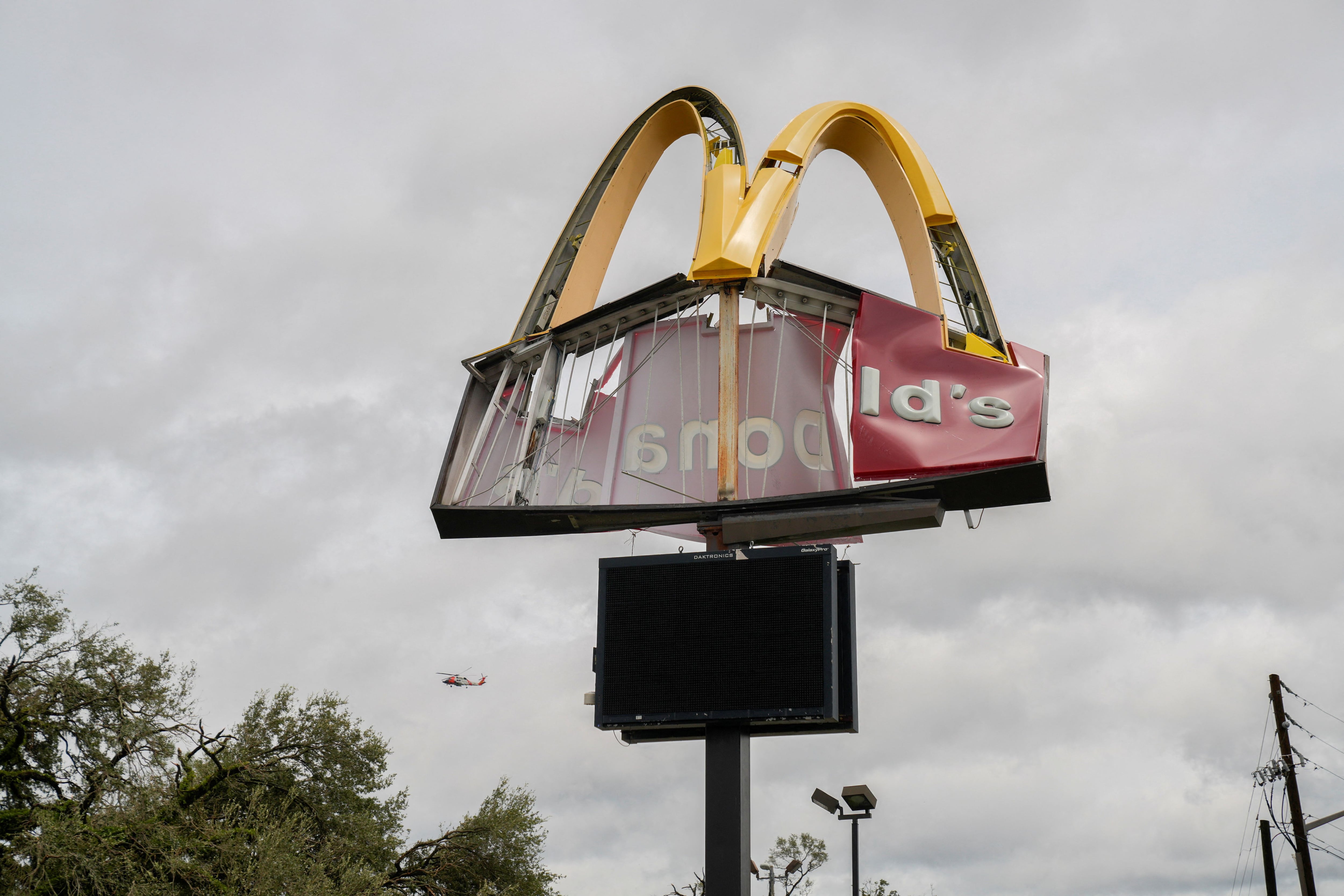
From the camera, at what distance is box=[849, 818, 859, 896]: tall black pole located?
18.8 meters

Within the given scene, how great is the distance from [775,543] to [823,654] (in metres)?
2.71

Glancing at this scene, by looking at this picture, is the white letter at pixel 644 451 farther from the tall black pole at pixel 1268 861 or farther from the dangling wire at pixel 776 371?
the tall black pole at pixel 1268 861

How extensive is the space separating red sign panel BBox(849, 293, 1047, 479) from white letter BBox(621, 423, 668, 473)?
3.10 m

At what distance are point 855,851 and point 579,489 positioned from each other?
715cm

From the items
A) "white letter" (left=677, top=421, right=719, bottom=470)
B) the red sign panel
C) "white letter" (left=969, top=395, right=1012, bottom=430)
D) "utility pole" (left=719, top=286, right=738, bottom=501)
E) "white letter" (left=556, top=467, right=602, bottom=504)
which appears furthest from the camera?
"white letter" (left=556, top=467, right=602, bottom=504)

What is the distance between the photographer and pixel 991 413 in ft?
55.6

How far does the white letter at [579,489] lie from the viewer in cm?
1923

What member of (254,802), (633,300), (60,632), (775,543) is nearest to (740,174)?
(633,300)

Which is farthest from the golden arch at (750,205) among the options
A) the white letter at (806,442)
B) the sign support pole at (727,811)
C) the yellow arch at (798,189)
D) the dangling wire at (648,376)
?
the sign support pole at (727,811)

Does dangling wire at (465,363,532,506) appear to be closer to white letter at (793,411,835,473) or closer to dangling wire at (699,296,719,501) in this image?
dangling wire at (699,296,719,501)

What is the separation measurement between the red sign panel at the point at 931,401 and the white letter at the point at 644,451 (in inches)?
122

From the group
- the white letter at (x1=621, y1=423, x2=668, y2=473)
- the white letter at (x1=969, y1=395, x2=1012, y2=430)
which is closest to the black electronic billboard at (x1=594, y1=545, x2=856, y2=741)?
the white letter at (x1=621, y1=423, x2=668, y2=473)

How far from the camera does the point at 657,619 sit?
16078mm

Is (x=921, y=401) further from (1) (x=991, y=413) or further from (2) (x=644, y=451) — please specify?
(2) (x=644, y=451)
